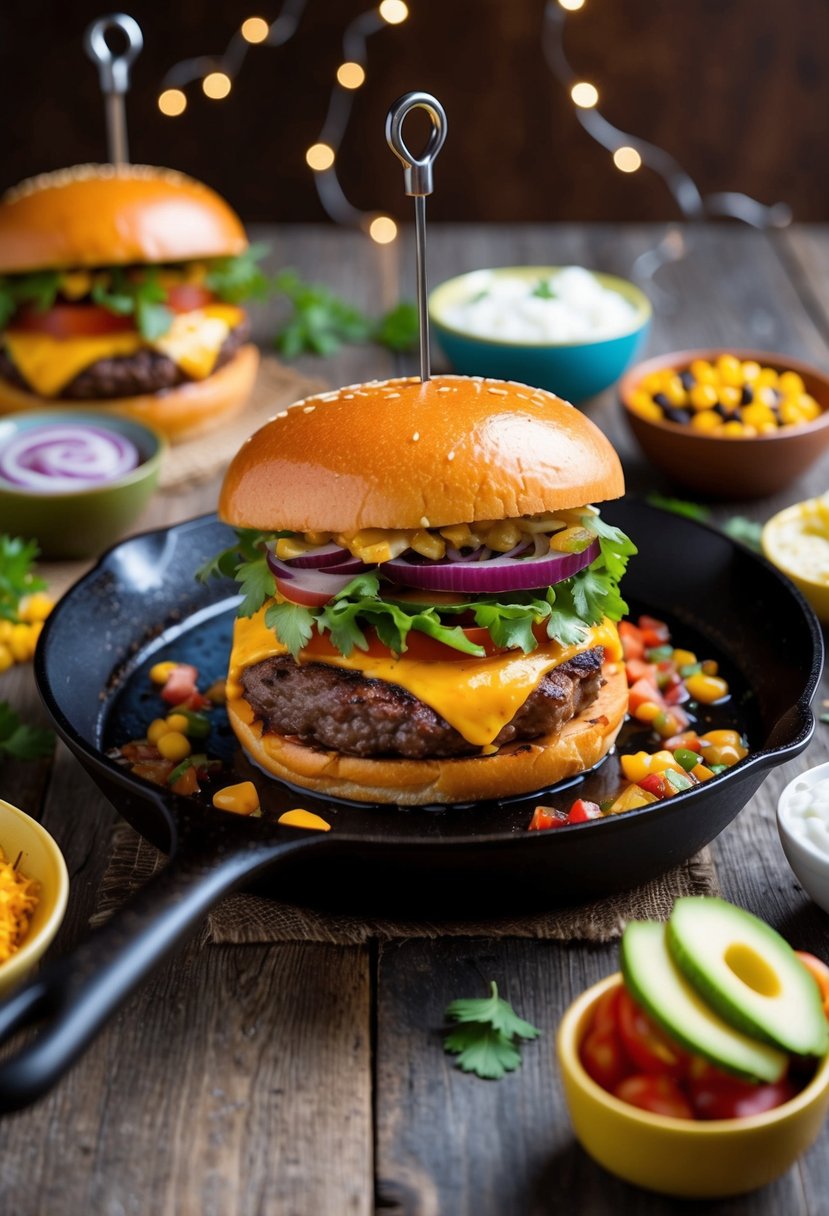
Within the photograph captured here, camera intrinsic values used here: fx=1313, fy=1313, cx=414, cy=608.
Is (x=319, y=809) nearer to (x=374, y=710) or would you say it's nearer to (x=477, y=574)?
(x=374, y=710)

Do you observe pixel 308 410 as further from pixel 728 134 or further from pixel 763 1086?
pixel 728 134

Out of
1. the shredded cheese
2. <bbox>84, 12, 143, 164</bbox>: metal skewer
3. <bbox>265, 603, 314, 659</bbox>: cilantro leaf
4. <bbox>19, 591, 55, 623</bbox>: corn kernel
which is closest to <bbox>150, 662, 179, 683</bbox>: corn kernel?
<bbox>265, 603, 314, 659</bbox>: cilantro leaf

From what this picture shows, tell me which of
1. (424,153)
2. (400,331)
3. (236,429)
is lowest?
(236,429)

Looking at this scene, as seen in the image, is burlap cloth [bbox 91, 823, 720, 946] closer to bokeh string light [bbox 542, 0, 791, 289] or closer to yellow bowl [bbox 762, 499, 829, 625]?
yellow bowl [bbox 762, 499, 829, 625]

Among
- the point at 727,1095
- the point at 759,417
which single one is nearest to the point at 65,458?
the point at 759,417

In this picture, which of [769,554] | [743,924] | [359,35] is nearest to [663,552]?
[769,554]
